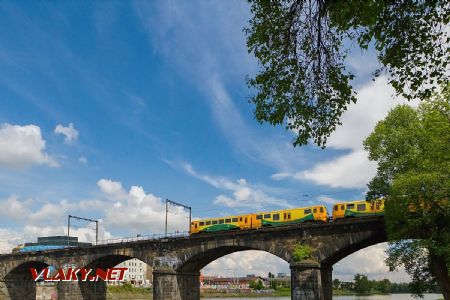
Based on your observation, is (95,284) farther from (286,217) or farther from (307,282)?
(307,282)

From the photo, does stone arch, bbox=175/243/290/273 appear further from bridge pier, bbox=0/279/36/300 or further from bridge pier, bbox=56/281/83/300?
bridge pier, bbox=0/279/36/300

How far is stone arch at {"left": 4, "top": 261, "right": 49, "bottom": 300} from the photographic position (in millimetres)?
65312

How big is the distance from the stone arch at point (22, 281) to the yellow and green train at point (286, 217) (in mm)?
30456

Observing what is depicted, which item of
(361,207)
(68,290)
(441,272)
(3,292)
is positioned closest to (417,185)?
(441,272)

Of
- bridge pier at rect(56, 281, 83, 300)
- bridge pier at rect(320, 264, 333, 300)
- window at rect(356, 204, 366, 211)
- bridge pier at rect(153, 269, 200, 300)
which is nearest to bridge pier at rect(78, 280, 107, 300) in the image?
bridge pier at rect(56, 281, 83, 300)

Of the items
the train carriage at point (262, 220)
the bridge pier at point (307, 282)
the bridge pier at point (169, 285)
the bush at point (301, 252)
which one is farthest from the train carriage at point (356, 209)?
the bridge pier at point (169, 285)

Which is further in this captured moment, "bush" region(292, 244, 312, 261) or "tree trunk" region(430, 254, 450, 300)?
"bush" region(292, 244, 312, 261)

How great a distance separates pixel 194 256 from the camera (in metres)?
45.6

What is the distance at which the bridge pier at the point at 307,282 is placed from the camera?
A: 36.0 m

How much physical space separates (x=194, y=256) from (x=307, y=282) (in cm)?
1337

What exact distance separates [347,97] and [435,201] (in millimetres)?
19471

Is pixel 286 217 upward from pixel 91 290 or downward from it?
upward

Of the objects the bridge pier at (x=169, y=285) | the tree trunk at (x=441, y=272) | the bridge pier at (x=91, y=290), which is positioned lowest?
→ the bridge pier at (x=91, y=290)

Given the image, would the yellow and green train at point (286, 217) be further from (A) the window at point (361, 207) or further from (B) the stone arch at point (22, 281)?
(B) the stone arch at point (22, 281)
